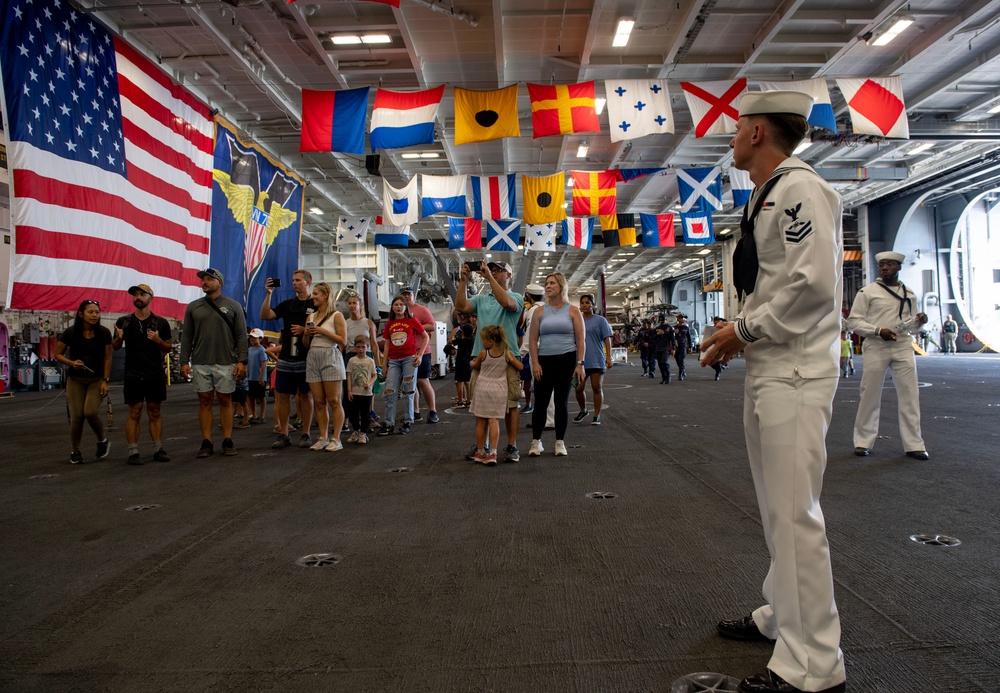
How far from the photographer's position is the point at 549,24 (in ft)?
37.9

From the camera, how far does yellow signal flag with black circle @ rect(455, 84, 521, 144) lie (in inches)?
440

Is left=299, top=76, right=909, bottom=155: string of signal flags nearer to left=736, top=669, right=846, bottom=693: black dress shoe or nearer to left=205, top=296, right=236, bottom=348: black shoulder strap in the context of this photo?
left=205, top=296, right=236, bottom=348: black shoulder strap

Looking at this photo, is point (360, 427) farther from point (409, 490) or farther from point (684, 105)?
point (684, 105)

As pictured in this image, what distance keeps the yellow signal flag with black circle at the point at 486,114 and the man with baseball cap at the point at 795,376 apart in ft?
32.8

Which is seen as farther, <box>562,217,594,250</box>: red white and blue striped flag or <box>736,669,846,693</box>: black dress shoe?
<box>562,217,594,250</box>: red white and blue striped flag

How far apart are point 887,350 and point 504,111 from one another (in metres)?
8.14

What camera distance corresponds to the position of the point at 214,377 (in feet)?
19.6

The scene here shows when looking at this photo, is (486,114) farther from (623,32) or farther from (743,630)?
(743,630)

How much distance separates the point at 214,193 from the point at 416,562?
1093 centimetres

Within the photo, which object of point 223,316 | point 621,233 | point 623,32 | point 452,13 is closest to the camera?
point 223,316

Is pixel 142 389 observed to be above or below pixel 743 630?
above

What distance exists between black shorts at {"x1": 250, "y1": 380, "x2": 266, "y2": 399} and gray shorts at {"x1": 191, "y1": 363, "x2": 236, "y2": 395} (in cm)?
323

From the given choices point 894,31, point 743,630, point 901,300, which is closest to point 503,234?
point 894,31

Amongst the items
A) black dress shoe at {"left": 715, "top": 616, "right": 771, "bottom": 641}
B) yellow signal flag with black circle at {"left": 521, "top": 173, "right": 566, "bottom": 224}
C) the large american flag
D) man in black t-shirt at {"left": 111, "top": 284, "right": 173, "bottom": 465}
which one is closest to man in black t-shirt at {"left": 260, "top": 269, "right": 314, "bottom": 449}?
man in black t-shirt at {"left": 111, "top": 284, "right": 173, "bottom": 465}
